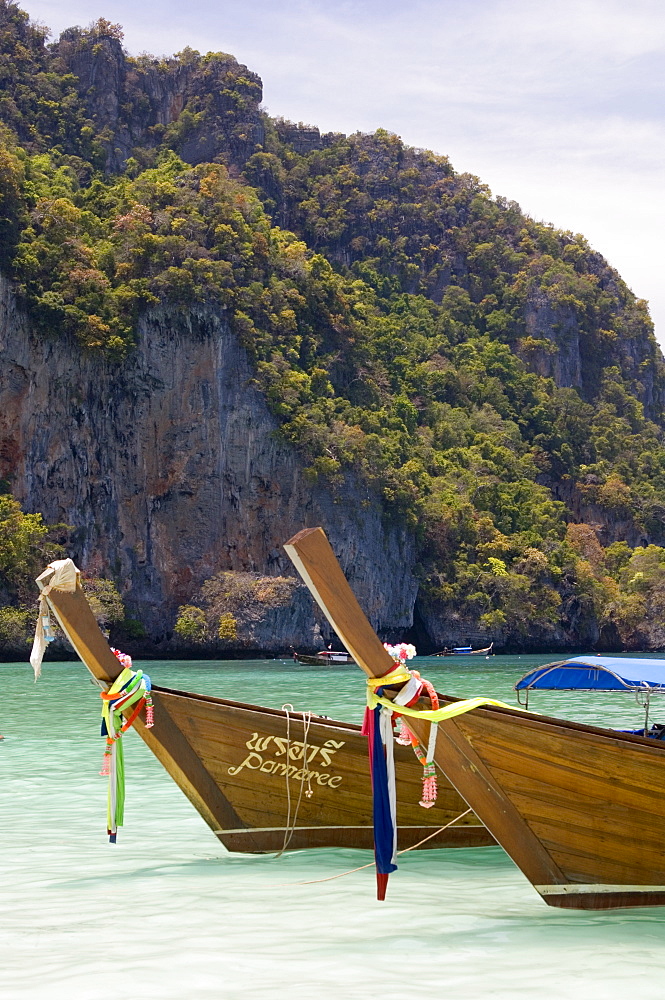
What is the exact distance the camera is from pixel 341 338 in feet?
208

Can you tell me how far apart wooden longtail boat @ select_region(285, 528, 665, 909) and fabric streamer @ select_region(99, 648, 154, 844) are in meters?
2.40

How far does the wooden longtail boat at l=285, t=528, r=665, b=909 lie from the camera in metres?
6.45

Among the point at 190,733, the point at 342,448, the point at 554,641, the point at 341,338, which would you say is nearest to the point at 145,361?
the point at 342,448

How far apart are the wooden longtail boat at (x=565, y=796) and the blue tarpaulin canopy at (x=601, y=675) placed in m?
1.71

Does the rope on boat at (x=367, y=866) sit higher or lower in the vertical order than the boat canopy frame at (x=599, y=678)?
lower

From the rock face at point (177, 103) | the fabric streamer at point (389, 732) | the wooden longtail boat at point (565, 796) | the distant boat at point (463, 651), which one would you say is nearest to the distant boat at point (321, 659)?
the distant boat at point (463, 651)

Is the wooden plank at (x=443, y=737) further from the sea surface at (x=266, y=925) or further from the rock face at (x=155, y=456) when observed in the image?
the rock face at (x=155, y=456)

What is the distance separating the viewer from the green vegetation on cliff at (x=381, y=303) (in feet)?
179

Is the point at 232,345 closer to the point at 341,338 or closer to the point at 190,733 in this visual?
the point at 341,338

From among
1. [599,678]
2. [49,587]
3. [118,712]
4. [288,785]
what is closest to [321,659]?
[599,678]

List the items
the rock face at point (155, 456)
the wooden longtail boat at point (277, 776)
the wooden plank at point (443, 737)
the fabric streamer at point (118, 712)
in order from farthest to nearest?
the rock face at point (155, 456)
the wooden longtail boat at point (277, 776)
the fabric streamer at point (118, 712)
the wooden plank at point (443, 737)

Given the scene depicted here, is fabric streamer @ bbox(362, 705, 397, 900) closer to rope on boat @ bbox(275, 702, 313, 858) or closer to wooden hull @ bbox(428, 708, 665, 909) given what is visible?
wooden hull @ bbox(428, 708, 665, 909)

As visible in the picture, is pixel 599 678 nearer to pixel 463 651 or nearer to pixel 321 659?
pixel 321 659

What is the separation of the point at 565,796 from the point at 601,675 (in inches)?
97.3
